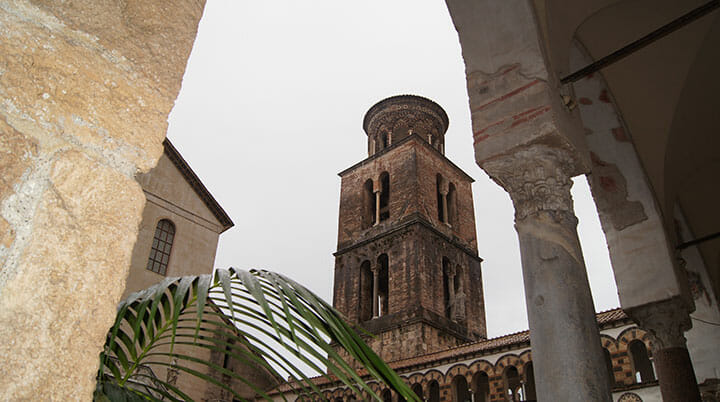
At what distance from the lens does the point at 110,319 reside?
0.70 metres

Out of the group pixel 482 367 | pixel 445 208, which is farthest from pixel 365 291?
pixel 482 367

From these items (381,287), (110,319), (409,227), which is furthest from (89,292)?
(381,287)

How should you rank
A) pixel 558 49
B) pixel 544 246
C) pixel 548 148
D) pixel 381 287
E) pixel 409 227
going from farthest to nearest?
pixel 381 287
pixel 409 227
pixel 558 49
pixel 548 148
pixel 544 246

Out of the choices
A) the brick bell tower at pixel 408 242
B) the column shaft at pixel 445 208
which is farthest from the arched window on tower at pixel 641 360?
the column shaft at pixel 445 208

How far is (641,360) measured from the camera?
11969 millimetres

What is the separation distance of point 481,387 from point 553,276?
12.2 m

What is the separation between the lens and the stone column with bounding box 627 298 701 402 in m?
4.57

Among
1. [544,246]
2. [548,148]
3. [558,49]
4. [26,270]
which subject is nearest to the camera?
[26,270]

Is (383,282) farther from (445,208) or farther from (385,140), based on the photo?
(385,140)

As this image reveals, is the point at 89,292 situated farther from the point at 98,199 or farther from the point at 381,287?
the point at 381,287

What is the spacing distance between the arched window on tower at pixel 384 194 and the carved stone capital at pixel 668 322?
1953 centimetres

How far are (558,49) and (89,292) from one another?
399cm

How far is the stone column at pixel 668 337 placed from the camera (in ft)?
15.0

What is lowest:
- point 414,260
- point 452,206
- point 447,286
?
point 447,286
